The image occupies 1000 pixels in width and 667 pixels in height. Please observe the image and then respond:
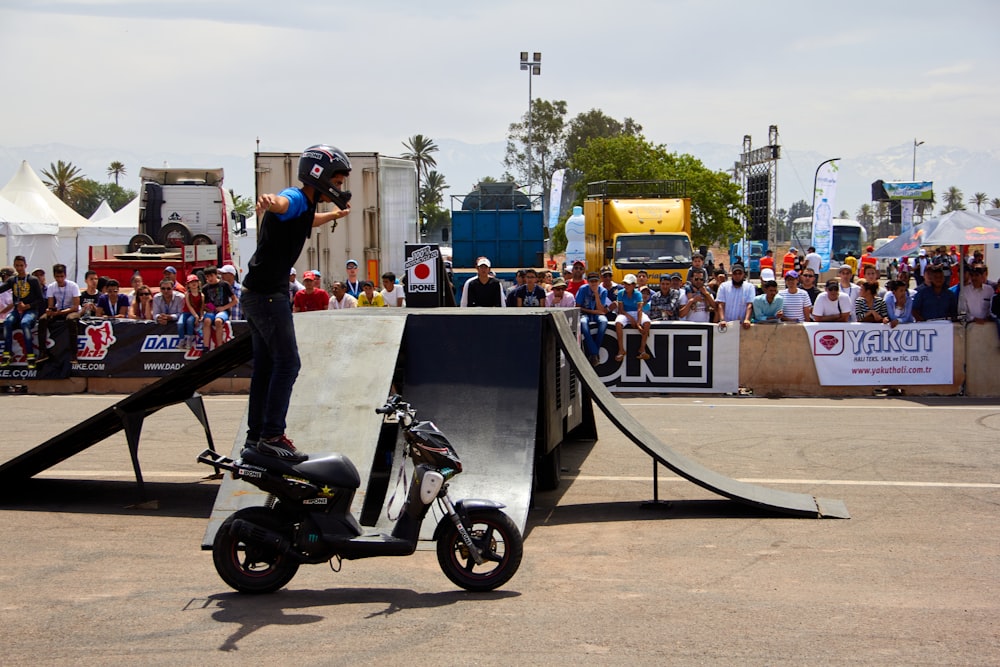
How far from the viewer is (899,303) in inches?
644

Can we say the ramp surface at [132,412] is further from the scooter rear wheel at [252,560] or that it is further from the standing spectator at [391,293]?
the standing spectator at [391,293]

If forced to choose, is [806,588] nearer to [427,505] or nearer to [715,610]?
[715,610]

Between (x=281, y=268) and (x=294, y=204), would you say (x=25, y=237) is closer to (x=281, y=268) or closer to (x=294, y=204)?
(x=281, y=268)

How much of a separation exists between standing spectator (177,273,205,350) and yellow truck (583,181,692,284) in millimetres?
12206

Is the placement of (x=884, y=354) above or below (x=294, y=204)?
below

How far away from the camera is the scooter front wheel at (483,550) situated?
5938 mm

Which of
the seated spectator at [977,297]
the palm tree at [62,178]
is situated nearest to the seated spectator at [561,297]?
the seated spectator at [977,297]

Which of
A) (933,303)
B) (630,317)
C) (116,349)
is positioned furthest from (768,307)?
(116,349)

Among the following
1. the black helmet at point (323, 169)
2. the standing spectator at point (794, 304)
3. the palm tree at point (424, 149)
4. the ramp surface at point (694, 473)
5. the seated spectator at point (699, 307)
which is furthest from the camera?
the palm tree at point (424, 149)

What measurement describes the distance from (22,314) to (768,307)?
1223 centimetres

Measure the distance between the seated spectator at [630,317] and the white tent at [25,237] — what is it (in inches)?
994

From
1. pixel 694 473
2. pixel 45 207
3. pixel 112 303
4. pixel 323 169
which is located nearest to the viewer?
pixel 323 169

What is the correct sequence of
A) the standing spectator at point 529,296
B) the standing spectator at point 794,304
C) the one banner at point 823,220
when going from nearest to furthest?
the standing spectator at point 529,296 → the standing spectator at point 794,304 → the one banner at point 823,220

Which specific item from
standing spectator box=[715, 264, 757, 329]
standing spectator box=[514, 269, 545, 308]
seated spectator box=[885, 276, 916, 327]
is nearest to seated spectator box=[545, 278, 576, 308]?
standing spectator box=[514, 269, 545, 308]
